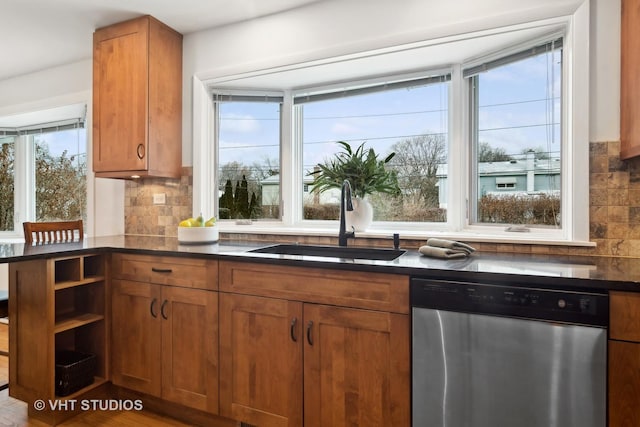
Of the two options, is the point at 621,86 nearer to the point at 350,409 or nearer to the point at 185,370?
the point at 350,409

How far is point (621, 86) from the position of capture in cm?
172

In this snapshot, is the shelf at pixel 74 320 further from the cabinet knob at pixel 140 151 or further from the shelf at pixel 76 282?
the cabinet knob at pixel 140 151

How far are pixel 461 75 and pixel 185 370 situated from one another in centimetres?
233

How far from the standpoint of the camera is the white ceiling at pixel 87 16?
2412 millimetres

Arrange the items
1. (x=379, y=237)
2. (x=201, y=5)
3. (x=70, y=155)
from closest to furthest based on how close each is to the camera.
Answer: (x=379, y=237)
(x=201, y=5)
(x=70, y=155)

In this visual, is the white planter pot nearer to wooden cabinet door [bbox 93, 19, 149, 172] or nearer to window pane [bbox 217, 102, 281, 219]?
window pane [bbox 217, 102, 281, 219]

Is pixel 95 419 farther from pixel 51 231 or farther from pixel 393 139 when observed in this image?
pixel 393 139

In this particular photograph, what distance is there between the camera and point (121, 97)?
8.66 ft

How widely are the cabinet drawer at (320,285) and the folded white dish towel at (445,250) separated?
0.31m

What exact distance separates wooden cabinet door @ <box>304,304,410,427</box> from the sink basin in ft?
1.60

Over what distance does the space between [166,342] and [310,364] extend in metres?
0.86

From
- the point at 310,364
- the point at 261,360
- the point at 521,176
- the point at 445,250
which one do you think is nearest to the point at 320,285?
the point at 310,364

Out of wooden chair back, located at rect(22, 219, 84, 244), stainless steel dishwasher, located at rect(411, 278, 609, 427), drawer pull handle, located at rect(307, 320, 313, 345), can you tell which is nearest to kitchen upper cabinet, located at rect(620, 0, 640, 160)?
stainless steel dishwasher, located at rect(411, 278, 609, 427)

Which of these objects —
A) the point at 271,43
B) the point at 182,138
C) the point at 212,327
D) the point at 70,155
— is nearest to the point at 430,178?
the point at 271,43
